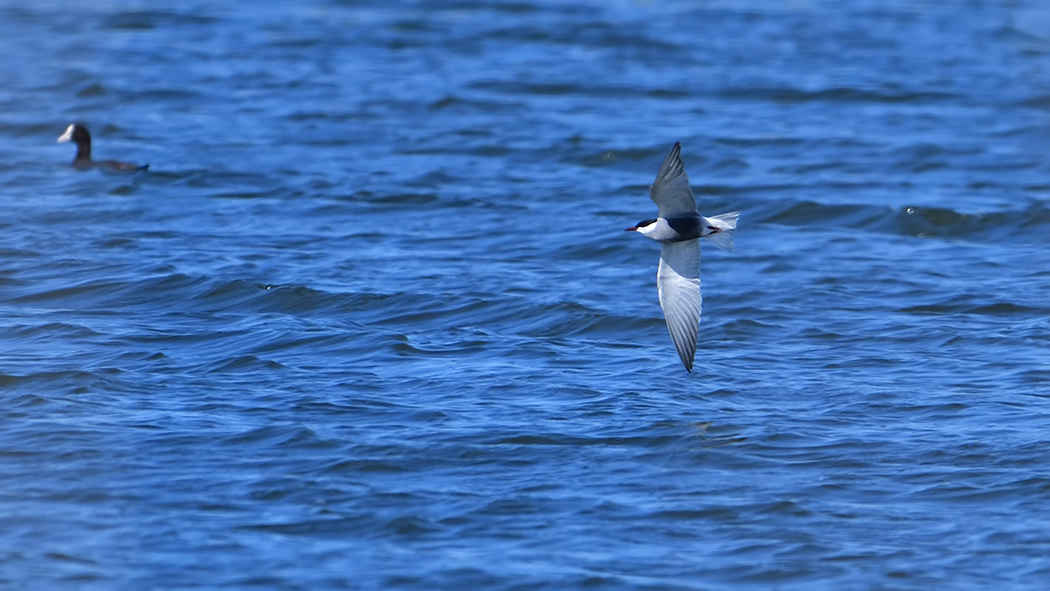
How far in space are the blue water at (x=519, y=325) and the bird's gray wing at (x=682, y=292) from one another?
0.36 m

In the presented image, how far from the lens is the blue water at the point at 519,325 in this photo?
236 inches

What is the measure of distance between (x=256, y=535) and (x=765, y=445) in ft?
8.49

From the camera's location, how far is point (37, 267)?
9977 millimetres

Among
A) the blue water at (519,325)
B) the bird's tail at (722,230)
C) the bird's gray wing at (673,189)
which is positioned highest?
the bird's gray wing at (673,189)

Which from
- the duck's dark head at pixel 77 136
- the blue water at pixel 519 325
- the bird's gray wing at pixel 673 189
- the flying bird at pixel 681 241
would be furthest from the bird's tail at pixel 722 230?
the duck's dark head at pixel 77 136

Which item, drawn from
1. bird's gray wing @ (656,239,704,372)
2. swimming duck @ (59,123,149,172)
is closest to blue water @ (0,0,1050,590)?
swimming duck @ (59,123,149,172)

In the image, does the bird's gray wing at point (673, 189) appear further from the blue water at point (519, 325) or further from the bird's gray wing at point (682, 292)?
the blue water at point (519, 325)

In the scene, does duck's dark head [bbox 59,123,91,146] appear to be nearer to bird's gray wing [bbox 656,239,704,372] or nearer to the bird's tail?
bird's gray wing [bbox 656,239,704,372]

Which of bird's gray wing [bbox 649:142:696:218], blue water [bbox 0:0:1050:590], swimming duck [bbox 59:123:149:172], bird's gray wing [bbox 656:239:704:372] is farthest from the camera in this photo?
swimming duck [bbox 59:123:149:172]

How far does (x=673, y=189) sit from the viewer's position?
7492mm

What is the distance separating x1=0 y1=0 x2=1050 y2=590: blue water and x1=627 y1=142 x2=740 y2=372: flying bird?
1.28 feet

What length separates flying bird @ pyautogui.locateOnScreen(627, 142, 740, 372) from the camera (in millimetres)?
7527

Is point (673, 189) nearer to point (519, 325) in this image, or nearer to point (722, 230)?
point (722, 230)

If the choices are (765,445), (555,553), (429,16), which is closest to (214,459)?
(555,553)
